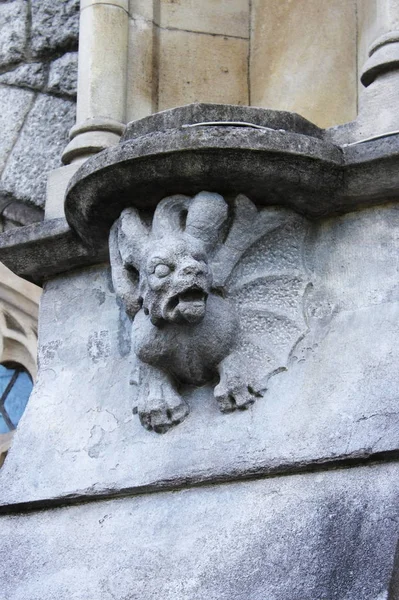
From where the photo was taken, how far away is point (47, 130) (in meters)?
4.84

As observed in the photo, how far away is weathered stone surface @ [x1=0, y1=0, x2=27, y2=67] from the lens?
4984mm

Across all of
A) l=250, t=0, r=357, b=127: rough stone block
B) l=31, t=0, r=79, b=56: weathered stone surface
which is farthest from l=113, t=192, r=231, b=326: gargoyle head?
l=31, t=0, r=79, b=56: weathered stone surface

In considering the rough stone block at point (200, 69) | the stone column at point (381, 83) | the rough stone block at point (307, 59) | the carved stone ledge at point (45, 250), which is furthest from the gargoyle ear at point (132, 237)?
the rough stone block at point (307, 59)

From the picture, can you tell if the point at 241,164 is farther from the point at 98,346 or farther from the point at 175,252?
the point at 98,346

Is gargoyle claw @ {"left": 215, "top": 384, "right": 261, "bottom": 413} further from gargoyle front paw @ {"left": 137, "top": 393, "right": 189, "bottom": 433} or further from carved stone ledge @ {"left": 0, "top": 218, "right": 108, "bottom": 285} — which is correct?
carved stone ledge @ {"left": 0, "top": 218, "right": 108, "bottom": 285}

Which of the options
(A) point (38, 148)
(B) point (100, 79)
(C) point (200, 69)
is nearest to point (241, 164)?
(B) point (100, 79)

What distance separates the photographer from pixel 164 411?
3.39 meters

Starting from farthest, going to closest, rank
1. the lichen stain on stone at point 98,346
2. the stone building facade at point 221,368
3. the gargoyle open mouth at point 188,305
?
the lichen stain on stone at point 98,346 → the gargoyle open mouth at point 188,305 → the stone building facade at point 221,368

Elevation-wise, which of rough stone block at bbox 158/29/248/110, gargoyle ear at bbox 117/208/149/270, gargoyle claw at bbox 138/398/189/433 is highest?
rough stone block at bbox 158/29/248/110

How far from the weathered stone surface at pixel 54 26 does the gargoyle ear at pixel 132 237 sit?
1546 mm

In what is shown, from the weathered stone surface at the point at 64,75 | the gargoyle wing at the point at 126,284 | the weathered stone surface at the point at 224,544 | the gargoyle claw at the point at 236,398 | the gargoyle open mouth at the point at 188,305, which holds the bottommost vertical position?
the weathered stone surface at the point at 224,544

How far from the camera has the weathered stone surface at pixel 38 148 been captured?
4770 millimetres

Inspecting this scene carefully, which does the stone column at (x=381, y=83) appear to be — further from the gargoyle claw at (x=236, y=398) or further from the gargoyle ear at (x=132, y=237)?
the gargoyle claw at (x=236, y=398)

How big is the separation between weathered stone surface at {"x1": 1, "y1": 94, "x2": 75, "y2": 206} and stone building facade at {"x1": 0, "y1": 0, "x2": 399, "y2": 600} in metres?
0.96
